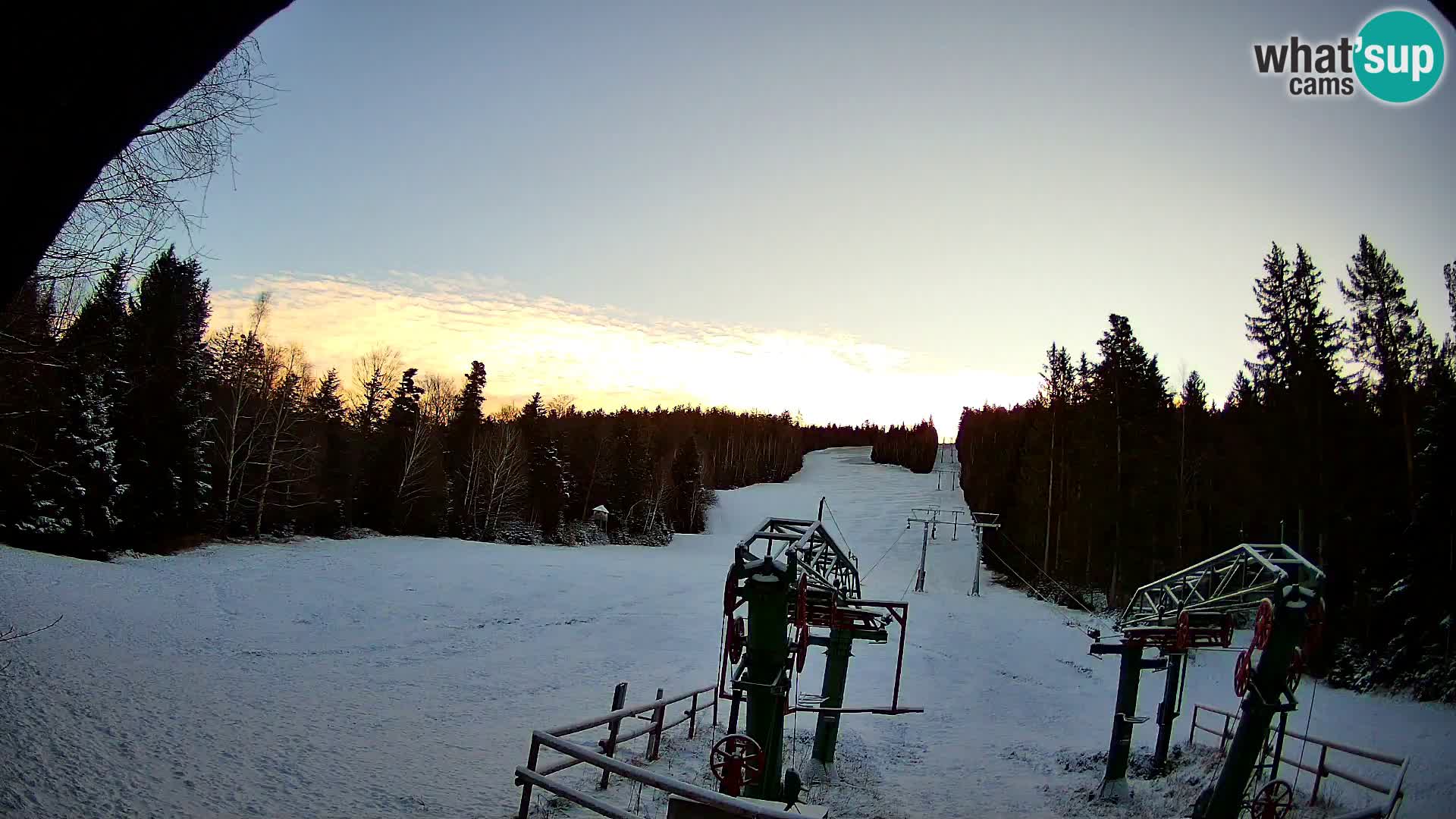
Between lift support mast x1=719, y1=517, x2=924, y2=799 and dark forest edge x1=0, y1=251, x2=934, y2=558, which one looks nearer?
lift support mast x1=719, y1=517, x2=924, y2=799

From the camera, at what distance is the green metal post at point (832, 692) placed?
A: 15773 mm

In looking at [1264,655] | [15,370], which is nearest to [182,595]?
[15,370]

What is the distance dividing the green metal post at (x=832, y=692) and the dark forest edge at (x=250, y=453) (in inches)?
549

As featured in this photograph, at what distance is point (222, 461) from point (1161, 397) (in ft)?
157

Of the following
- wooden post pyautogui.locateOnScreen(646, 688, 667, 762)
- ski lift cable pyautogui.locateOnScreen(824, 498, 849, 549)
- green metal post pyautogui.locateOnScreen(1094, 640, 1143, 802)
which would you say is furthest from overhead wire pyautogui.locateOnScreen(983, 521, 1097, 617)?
wooden post pyautogui.locateOnScreen(646, 688, 667, 762)

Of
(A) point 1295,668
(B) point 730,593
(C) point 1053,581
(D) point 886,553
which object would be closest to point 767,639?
(B) point 730,593

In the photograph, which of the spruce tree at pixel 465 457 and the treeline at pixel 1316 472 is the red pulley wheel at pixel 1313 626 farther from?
the spruce tree at pixel 465 457

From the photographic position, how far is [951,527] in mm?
61000

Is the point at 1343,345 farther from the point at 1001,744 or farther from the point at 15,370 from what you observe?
the point at 15,370

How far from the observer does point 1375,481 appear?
22.6 meters

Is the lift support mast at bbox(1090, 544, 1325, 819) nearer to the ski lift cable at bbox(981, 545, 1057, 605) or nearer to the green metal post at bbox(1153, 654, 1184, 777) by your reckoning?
the green metal post at bbox(1153, 654, 1184, 777)

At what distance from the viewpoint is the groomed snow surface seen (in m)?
11.5

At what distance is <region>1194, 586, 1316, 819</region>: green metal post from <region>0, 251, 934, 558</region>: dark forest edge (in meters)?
14.7

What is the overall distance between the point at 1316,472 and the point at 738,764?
72.5ft
